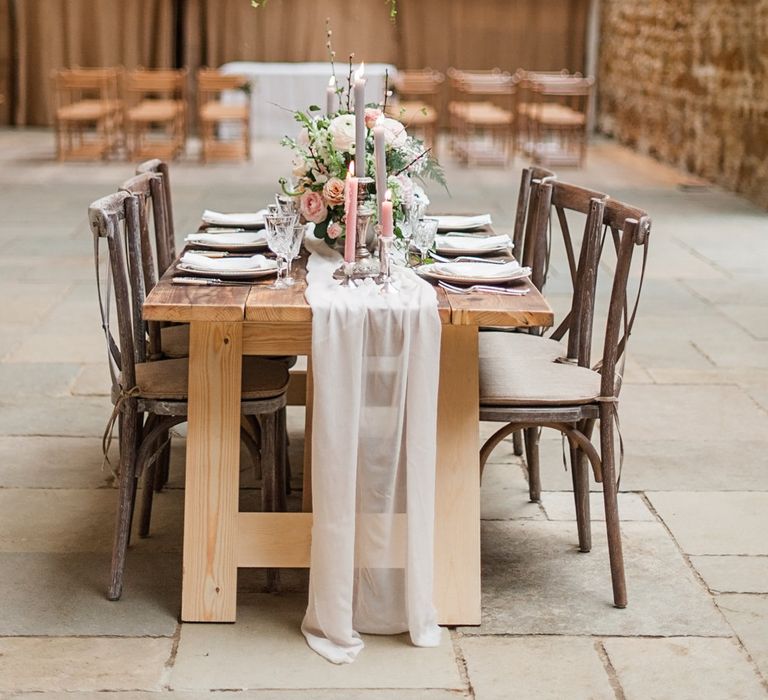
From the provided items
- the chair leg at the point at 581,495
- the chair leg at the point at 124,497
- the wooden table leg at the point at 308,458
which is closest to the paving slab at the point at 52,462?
the chair leg at the point at 124,497

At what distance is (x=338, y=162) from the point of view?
2.99 meters

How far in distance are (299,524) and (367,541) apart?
0.17 metres

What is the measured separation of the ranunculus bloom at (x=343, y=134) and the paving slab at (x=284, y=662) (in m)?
1.10

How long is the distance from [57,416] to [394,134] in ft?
5.70

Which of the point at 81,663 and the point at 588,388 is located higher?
the point at 588,388

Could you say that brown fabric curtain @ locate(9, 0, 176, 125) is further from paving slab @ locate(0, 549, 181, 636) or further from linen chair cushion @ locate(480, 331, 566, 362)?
paving slab @ locate(0, 549, 181, 636)

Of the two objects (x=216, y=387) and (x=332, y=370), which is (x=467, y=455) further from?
(x=216, y=387)

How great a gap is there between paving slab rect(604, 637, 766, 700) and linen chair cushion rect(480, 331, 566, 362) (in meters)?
0.80

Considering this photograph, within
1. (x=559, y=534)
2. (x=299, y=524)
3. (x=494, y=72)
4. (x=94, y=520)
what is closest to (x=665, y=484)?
(x=559, y=534)

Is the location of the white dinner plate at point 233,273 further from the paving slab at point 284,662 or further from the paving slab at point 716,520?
the paving slab at point 716,520

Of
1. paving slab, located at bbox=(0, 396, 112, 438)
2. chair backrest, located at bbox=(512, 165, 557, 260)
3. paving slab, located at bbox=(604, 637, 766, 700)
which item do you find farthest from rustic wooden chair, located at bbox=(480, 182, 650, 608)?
paving slab, located at bbox=(0, 396, 112, 438)

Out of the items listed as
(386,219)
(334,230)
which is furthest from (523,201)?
(386,219)

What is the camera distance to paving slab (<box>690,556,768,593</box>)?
9.66ft

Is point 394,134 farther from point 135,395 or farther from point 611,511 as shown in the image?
point 611,511
